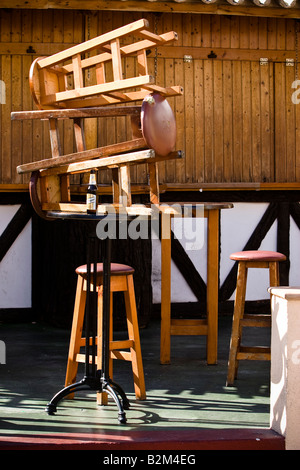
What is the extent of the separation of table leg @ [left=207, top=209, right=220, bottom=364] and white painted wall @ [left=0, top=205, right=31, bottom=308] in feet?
8.53

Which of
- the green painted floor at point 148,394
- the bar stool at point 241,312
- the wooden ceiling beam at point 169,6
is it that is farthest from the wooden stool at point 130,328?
the wooden ceiling beam at point 169,6

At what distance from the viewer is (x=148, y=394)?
489cm

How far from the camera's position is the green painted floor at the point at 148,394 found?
13.6 feet

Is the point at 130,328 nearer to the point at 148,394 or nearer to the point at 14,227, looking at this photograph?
the point at 148,394

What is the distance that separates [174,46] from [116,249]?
242cm

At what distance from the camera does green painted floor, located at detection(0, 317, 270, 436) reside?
13.6 ft

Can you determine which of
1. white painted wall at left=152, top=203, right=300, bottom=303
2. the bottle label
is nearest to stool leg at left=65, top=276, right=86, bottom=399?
the bottle label

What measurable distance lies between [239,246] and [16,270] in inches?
102

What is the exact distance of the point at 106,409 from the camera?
4.49 metres

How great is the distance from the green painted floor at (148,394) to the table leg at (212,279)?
0.18 metres

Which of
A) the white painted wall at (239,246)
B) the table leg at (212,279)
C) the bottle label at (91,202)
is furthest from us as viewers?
the white painted wall at (239,246)

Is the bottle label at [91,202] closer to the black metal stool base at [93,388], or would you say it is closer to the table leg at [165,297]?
the black metal stool base at [93,388]

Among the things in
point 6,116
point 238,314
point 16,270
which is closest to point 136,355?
point 238,314

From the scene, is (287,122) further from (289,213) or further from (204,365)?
(204,365)
